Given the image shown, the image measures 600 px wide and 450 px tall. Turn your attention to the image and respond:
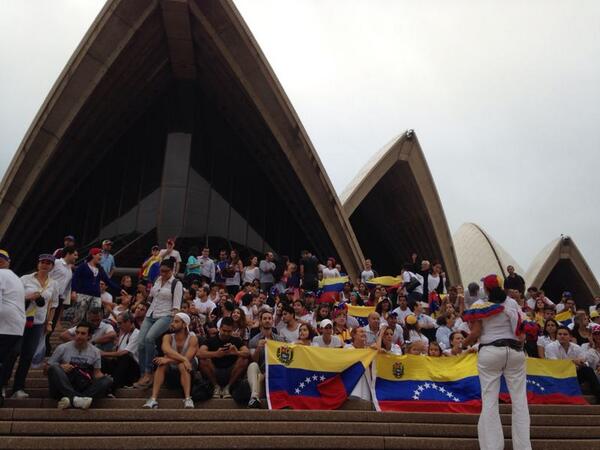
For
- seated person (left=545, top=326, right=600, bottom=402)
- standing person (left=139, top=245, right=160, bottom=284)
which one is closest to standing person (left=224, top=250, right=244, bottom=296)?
standing person (left=139, top=245, right=160, bottom=284)

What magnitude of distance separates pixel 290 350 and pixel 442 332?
4.17 metres

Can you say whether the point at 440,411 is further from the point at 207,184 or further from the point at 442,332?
the point at 207,184

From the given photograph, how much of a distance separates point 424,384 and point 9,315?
494 cm

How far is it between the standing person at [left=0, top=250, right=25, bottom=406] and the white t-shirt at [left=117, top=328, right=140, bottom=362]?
142 cm

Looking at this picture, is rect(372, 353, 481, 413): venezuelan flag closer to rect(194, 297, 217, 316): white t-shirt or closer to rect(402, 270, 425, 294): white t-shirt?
rect(194, 297, 217, 316): white t-shirt

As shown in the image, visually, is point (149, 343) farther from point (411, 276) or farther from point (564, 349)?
point (411, 276)

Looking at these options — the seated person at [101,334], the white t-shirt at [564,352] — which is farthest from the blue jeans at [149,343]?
the white t-shirt at [564,352]

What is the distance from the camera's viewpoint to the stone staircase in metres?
5.29

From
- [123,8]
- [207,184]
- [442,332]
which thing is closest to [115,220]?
[207,184]

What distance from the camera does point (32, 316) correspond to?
6441 mm

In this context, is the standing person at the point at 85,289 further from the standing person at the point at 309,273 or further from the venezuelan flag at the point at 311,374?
the standing person at the point at 309,273

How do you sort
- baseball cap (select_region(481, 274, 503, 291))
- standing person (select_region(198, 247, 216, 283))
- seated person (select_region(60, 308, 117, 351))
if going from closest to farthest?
1. baseball cap (select_region(481, 274, 503, 291))
2. seated person (select_region(60, 308, 117, 351))
3. standing person (select_region(198, 247, 216, 283))

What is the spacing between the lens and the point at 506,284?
21.1ft

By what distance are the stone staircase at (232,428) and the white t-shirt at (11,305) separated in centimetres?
80
